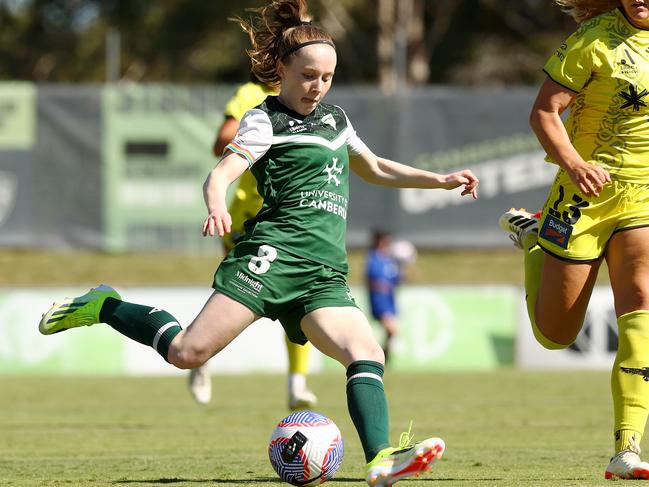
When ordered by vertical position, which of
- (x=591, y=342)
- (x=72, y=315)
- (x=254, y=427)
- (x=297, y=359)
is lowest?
(x=591, y=342)

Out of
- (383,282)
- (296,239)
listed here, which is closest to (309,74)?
(296,239)

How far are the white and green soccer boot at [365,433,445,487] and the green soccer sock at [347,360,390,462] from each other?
0.10 meters

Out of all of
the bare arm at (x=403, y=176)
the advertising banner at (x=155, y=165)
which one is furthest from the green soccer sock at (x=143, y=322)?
the advertising banner at (x=155, y=165)

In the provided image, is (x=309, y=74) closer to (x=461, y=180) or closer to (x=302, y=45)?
(x=302, y=45)

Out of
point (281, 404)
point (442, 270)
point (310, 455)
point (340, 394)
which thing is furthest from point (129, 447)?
point (442, 270)

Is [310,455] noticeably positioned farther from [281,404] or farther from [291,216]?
[281,404]

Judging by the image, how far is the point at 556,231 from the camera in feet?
18.5

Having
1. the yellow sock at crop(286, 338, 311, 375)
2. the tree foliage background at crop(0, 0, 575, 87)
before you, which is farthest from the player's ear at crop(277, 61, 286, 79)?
the tree foliage background at crop(0, 0, 575, 87)

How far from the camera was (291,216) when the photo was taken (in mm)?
5238

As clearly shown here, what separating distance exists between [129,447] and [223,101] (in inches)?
471

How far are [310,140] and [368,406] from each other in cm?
117

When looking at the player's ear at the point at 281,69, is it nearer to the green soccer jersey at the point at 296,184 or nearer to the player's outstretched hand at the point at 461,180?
the green soccer jersey at the point at 296,184

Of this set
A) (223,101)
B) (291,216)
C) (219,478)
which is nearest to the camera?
(291,216)

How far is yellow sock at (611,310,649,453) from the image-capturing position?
17.7 ft
